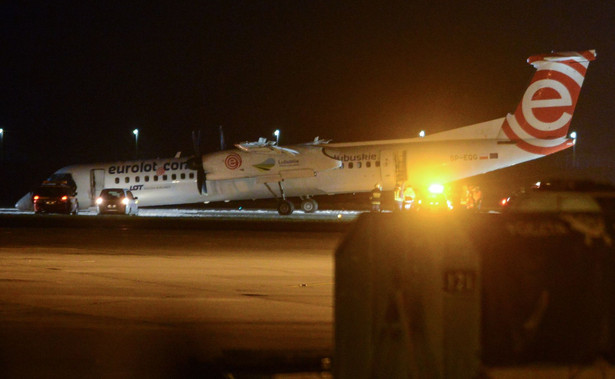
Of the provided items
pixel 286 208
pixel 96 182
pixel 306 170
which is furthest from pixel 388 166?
pixel 96 182

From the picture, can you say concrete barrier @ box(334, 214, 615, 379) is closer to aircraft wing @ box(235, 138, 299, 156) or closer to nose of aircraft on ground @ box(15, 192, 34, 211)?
aircraft wing @ box(235, 138, 299, 156)

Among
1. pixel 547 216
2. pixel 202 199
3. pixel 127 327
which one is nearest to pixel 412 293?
pixel 547 216

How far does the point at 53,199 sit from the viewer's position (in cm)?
3981

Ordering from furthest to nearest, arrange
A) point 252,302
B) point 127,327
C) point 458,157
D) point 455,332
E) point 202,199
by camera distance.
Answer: point 202,199
point 458,157
point 252,302
point 127,327
point 455,332

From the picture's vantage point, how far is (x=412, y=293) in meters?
4.25

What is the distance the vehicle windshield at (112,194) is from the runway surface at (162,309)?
58.0 feet

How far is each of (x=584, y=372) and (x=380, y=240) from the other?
4.57ft

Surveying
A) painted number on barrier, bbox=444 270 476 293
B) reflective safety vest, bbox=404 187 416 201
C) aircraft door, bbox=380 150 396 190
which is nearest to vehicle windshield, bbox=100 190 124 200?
aircraft door, bbox=380 150 396 190

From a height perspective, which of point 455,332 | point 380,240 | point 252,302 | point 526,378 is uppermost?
point 380,240

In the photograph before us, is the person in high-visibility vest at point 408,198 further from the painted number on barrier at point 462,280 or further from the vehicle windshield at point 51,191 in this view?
the painted number on barrier at point 462,280

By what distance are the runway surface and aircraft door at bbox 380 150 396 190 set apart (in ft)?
57.3

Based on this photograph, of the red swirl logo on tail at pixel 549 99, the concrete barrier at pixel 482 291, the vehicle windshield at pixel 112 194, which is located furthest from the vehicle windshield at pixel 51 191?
the concrete barrier at pixel 482 291

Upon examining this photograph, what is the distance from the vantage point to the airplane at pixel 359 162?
3700 cm

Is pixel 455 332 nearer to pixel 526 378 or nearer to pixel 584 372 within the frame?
pixel 526 378
